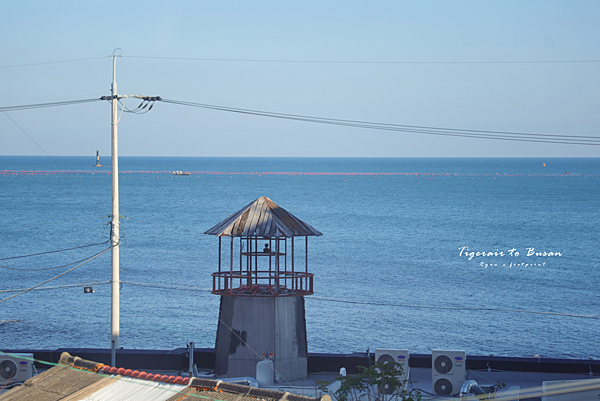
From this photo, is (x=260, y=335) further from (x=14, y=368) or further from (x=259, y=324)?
(x=14, y=368)

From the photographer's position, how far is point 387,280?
61812 millimetres

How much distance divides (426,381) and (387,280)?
4125cm

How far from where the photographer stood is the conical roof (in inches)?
822

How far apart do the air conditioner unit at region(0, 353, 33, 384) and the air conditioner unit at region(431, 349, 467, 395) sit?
11.8 meters

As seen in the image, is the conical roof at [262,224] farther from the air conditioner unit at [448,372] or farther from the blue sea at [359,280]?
the air conditioner unit at [448,372]

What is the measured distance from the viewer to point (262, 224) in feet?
69.6

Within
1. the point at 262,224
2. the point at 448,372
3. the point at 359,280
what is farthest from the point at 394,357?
the point at 359,280

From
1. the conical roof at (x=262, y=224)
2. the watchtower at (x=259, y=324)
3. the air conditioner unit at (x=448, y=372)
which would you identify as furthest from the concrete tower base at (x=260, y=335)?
the air conditioner unit at (x=448, y=372)

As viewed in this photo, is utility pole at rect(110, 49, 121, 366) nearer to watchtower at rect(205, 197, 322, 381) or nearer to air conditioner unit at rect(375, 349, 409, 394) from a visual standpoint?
watchtower at rect(205, 197, 322, 381)

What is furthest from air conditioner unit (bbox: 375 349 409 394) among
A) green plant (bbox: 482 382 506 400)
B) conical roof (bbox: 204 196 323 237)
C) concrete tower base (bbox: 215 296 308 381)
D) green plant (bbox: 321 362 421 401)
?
conical roof (bbox: 204 196 323 237)

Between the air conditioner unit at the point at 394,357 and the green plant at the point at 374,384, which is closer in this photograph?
the green plant at the point at 374,384

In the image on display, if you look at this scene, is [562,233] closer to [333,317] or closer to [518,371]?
[333,317]

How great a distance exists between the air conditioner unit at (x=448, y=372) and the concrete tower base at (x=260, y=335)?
4.09 metres

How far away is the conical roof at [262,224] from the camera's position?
2088 cm
